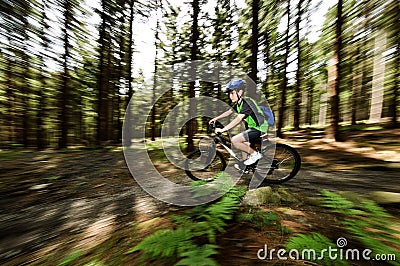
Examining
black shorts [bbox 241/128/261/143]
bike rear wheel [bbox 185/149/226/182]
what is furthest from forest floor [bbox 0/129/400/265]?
bike rear wheel [bbox 185/149/226/182]

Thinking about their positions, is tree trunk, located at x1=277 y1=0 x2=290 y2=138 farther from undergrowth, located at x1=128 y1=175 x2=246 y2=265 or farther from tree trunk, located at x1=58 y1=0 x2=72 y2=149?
tree trunk, located at x1=58 y1=0 x2=72 y2=149

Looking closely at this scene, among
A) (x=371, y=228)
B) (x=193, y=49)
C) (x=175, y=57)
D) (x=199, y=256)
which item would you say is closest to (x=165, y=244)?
(x=199, y=256)

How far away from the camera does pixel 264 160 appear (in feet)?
15.5

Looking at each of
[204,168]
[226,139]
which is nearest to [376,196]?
[226,139]

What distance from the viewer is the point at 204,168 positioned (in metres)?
5.77

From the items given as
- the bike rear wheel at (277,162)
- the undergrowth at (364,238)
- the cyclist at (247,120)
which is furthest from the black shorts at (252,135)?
the undergrowth at (364,238)

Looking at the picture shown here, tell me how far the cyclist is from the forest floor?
118 cm

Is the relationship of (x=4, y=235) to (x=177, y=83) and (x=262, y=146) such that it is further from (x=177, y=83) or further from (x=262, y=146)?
(x=177, y=83)

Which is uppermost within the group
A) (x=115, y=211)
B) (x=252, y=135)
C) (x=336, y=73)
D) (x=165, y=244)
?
(x=336, y=73)

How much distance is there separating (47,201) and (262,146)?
5708 mm

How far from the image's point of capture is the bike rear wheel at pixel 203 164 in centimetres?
550

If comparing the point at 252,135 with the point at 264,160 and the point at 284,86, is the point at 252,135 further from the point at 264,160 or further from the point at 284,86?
the point at 284,86

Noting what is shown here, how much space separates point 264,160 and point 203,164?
183 centimetres

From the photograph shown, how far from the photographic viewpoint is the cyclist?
443 centimetres
